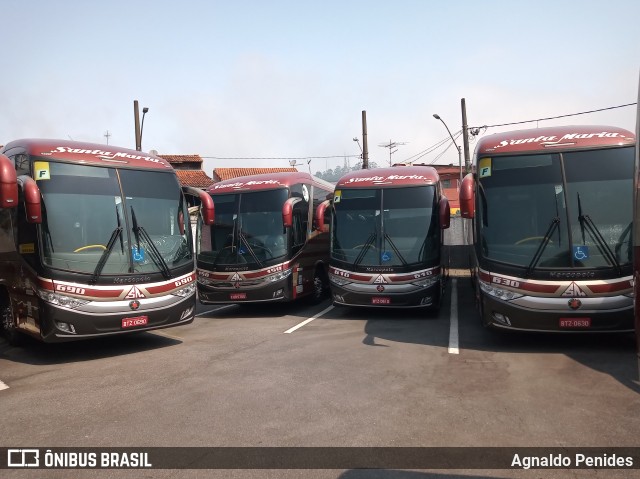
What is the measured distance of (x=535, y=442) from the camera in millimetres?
4609

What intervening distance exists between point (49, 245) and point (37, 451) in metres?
3.76

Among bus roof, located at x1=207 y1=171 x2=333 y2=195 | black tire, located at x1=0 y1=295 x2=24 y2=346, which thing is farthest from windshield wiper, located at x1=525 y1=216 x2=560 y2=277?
black tire, located at x1=0 y1=295 x2=24 y2=346

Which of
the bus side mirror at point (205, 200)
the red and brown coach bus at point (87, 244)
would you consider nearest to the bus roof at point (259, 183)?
the bus side mirror at point (205, 200)

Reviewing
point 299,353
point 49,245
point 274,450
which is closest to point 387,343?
point 299,353

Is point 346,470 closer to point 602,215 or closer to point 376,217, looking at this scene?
point 602,215

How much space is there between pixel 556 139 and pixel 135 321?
283 inches

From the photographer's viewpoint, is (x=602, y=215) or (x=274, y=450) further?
(x=602, y=215)

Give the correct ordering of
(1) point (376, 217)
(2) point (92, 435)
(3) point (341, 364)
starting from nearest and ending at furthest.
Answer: (2) point (92, 435)
(3) point (341, 364)
(1) point (376, 217)

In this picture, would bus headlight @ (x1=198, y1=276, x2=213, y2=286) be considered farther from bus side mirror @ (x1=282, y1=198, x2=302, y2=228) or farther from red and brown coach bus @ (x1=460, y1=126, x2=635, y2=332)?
red and brown coach bus @ (x1=460, y1=126, x2=635, y2=332)

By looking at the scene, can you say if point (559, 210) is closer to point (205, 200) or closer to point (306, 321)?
point (306, 321)

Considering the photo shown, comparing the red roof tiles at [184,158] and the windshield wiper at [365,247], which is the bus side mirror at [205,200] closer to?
the windshield wiper at [365,247]

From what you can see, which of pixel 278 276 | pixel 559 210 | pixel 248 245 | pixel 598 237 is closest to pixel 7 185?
pixel 248 245

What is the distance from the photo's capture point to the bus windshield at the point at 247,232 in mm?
12586

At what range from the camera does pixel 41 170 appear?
306 inches
